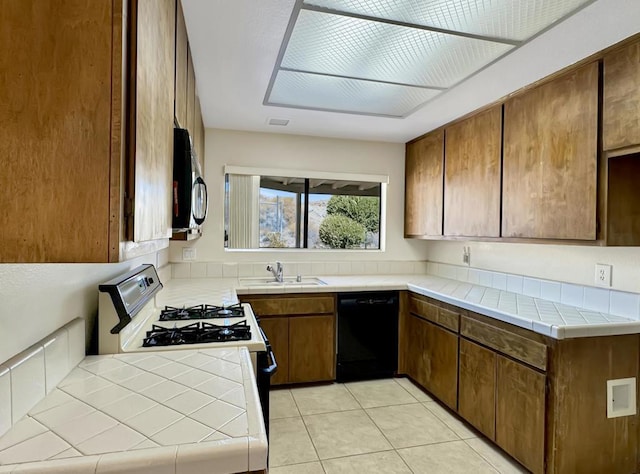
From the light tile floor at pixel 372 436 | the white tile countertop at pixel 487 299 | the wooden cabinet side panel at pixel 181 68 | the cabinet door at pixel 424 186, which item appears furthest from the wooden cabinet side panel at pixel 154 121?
the cabinet door at pixel 424 186

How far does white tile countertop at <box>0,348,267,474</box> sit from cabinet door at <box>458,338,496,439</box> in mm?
1646

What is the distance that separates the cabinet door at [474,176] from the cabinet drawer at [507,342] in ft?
2.19

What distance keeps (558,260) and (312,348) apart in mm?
1897

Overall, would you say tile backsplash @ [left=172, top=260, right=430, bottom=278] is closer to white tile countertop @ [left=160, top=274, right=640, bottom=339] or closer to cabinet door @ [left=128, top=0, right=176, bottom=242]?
white tile countertop @ [left=160, top=274, right=640, bottom=339]

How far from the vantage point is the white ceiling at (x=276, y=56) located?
1.56 m

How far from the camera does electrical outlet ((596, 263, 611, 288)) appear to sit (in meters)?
2.14

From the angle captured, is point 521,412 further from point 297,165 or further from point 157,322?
point 297,165

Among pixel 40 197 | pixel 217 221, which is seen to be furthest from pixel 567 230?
pixel 217 221

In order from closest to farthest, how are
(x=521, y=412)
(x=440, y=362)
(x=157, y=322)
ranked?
1. (x=157, y=322)
2. (x=521, y=412)
3. (x=440, y=362)

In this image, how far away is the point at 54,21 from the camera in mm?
708

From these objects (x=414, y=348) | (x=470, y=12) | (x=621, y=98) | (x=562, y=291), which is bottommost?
(x=414, y=348)

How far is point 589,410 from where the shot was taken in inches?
73.7

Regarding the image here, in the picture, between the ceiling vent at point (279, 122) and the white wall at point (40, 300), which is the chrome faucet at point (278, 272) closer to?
the ceiling vent at point (279, 122)

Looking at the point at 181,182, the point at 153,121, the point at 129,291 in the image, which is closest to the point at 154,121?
the point at 153,121
